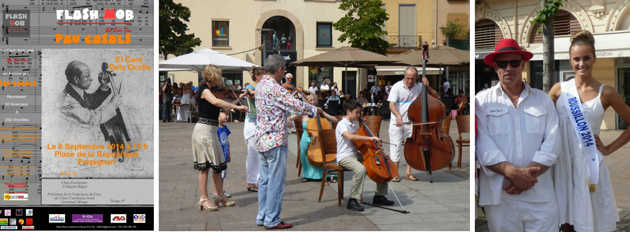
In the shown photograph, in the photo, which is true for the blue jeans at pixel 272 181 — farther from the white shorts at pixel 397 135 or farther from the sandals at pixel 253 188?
the white shorts at pixel 397 135

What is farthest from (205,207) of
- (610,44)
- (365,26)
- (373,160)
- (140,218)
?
(365,26)

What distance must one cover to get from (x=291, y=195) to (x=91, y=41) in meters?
3.31

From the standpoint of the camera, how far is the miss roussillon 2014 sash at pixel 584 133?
10.2 feet

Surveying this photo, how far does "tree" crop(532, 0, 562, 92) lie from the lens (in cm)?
562

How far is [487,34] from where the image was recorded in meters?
4.82

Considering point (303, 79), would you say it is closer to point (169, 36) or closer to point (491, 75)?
point (169, 36)

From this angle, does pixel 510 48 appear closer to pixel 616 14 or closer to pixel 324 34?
pixel 616 14

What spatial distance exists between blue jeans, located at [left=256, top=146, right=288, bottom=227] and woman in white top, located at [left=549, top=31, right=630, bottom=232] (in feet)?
6.95

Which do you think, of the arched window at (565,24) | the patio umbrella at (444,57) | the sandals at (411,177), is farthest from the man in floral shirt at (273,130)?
the arched window at (565,24)

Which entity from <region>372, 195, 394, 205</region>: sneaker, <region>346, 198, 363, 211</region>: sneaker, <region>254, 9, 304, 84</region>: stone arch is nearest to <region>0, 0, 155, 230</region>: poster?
<region>346, 198, 363, 211</region>: sneaker

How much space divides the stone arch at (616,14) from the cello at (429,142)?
8.47m

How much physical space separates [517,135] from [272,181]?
7.49 feet

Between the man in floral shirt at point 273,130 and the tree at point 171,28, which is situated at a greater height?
the tree at point 171,28

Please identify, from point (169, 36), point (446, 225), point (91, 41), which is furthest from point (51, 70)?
point (169, 36)
